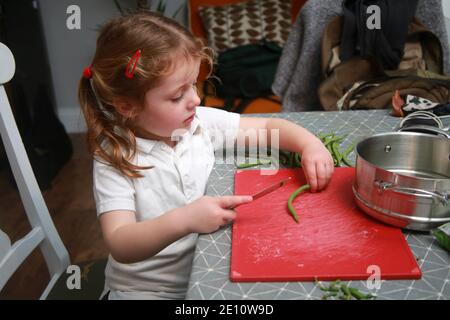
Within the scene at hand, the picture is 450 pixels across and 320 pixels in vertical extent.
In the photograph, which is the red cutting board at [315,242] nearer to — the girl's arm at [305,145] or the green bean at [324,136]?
the girl's arm at [305,145]

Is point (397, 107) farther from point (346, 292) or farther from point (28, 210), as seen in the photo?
point (28, 210)

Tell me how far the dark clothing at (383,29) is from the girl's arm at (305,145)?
2.86ft

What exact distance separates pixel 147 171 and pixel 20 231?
62.8 inches

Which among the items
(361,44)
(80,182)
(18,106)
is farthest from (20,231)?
(361,44)

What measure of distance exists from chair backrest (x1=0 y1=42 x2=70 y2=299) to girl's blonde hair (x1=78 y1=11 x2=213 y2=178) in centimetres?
19

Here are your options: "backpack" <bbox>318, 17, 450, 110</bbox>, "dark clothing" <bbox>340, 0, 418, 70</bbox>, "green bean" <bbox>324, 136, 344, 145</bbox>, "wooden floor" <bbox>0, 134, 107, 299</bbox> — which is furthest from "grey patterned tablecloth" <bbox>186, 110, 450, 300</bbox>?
"wooden floor" <bbox>0, 134, 107, 299</bbox>

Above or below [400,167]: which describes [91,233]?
below

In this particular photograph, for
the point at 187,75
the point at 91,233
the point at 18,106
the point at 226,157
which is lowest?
the point at 91,233

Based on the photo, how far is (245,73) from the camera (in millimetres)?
2404

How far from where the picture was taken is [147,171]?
2.93ft

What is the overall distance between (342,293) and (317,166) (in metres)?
0.30

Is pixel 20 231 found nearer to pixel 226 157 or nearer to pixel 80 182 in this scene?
pixel 80 182

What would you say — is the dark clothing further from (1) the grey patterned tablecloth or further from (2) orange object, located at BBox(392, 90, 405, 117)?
(1) the grey patterned tablecloth

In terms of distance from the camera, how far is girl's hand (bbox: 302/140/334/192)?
31.4 inches
